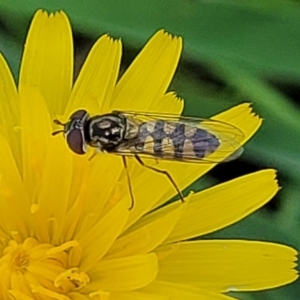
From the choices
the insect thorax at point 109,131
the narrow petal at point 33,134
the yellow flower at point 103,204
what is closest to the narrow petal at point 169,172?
the yellow flower at point 103,204

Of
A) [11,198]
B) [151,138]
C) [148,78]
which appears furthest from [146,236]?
[148,78]

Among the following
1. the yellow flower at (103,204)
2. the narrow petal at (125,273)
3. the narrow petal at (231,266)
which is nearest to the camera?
the narrow petal at (125,273)

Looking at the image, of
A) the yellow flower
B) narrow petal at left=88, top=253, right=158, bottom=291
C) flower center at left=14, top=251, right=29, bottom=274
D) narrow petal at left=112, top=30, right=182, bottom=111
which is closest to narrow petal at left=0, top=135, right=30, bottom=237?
the yellow flower

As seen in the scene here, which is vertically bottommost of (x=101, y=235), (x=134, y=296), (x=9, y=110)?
(x=134, y=296)

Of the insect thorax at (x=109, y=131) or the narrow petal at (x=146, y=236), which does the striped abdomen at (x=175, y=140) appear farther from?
the narrow petal at (x=146, y=236)

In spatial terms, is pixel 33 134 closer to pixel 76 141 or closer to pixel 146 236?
pixel 76 141

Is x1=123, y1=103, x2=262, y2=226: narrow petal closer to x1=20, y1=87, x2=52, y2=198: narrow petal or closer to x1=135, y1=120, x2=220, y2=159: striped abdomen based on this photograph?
x1=135, y1=120, x2=220, y2=159: striped abdomen
